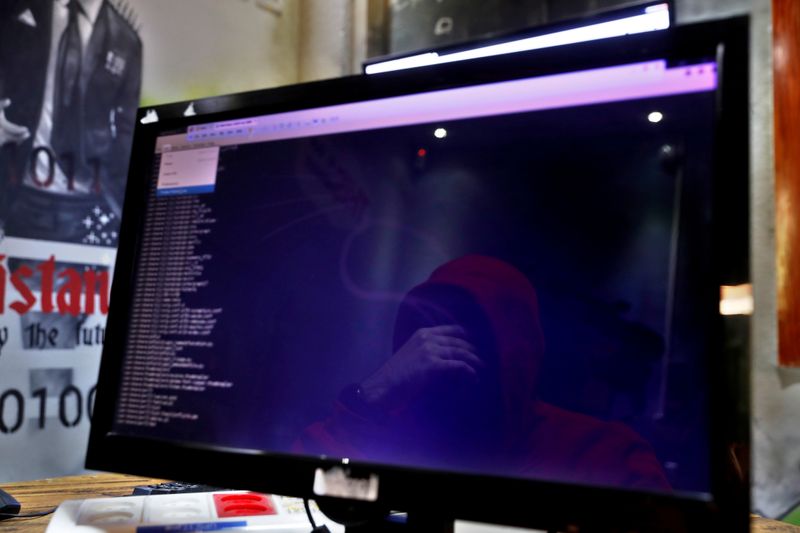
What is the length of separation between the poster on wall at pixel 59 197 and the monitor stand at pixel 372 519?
45.2 inches

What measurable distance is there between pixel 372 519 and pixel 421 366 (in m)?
0.16

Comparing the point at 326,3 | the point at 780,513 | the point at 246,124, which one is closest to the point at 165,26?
the point at 326,3

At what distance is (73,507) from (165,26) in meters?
1.48

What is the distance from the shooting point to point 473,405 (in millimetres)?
450

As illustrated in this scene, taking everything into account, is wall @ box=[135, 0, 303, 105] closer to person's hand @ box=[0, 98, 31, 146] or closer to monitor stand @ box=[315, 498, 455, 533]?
person's hand @ box=[0, 98, 31, 146]

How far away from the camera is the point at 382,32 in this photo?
7.43 ft

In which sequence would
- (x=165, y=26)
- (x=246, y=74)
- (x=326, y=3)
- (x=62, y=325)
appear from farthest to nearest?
(x=326, y=3), (x=246, y=74), (x=165, y=26), (x=62, y=325)

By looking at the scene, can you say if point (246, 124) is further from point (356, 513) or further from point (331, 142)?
point (356, 513)

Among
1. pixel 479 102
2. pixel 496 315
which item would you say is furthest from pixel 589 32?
pixel 496 315

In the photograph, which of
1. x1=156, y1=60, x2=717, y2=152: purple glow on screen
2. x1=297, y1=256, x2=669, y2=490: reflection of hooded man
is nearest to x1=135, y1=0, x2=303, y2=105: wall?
x1=156, y1=60, x2=717, y2=152: purple glow on screen

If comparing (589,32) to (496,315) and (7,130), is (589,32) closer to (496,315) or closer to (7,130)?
(496,315)

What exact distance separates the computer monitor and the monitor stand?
21 millimetres

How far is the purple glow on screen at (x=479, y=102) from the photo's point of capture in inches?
17.0

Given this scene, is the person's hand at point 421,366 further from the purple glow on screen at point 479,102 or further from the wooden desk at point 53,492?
the wooden desk at point 53,492
